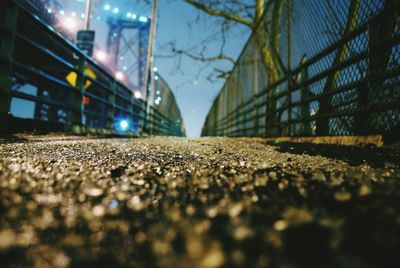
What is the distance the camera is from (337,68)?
2.69 metres

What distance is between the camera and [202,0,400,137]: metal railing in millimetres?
2018

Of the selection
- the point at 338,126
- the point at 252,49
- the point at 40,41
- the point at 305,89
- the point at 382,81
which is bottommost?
the point at 338,126

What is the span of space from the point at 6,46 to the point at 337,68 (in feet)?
11.0

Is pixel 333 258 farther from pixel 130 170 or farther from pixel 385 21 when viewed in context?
pixel 385 21

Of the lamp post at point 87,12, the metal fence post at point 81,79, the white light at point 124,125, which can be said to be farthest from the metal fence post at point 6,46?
the lamp post at point 87,12

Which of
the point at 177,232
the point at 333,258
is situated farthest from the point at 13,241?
the point at 333,258

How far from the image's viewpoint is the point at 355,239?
0.44 meters

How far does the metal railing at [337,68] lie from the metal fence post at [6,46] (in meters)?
3.33

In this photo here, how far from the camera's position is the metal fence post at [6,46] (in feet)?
7.84

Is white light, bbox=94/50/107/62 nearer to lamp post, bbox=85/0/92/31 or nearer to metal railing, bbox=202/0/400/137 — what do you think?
lamp post, bbox=85/0/92/31

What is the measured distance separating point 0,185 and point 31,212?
27cm

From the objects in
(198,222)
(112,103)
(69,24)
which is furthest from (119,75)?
(198,222)

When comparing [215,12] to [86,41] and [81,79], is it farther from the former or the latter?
[81,79]

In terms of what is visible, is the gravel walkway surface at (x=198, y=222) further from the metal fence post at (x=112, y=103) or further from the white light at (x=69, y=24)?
the white light at (x=69, y=24)
